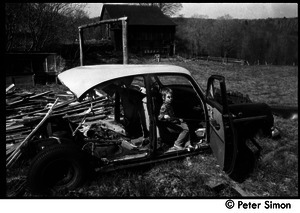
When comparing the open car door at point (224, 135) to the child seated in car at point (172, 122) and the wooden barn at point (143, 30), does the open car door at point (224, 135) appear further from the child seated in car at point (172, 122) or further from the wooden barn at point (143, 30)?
the wooden barn at point (143, 30)

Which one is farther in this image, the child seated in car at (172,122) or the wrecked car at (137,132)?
the child seated in car at (172,122)

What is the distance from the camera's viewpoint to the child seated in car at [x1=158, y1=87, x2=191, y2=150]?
4293 millimetres

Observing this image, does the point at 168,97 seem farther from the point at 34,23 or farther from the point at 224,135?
the point at 34,23

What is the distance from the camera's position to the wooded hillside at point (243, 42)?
34.0 m

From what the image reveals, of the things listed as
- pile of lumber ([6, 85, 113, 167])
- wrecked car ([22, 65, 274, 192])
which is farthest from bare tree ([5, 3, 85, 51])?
wrecked car ([22, 65, 274, 192])

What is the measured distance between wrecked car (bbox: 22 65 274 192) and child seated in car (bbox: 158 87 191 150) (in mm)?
118

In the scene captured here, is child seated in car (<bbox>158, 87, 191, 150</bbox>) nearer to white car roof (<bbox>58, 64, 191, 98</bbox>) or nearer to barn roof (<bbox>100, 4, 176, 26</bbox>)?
white car roof (<bbox>58, 64, 191, 98</bbox>)

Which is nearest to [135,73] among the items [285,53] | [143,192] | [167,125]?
[167,125]

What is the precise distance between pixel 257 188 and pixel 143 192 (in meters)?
1.87

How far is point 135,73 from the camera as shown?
3.91 metres

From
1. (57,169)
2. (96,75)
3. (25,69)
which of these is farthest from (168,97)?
(25,69)

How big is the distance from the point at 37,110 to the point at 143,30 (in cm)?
3143

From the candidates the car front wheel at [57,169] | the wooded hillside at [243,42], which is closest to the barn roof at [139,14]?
the wooded hillside at [243,42]

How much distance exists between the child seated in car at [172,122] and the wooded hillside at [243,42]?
1229 inches
